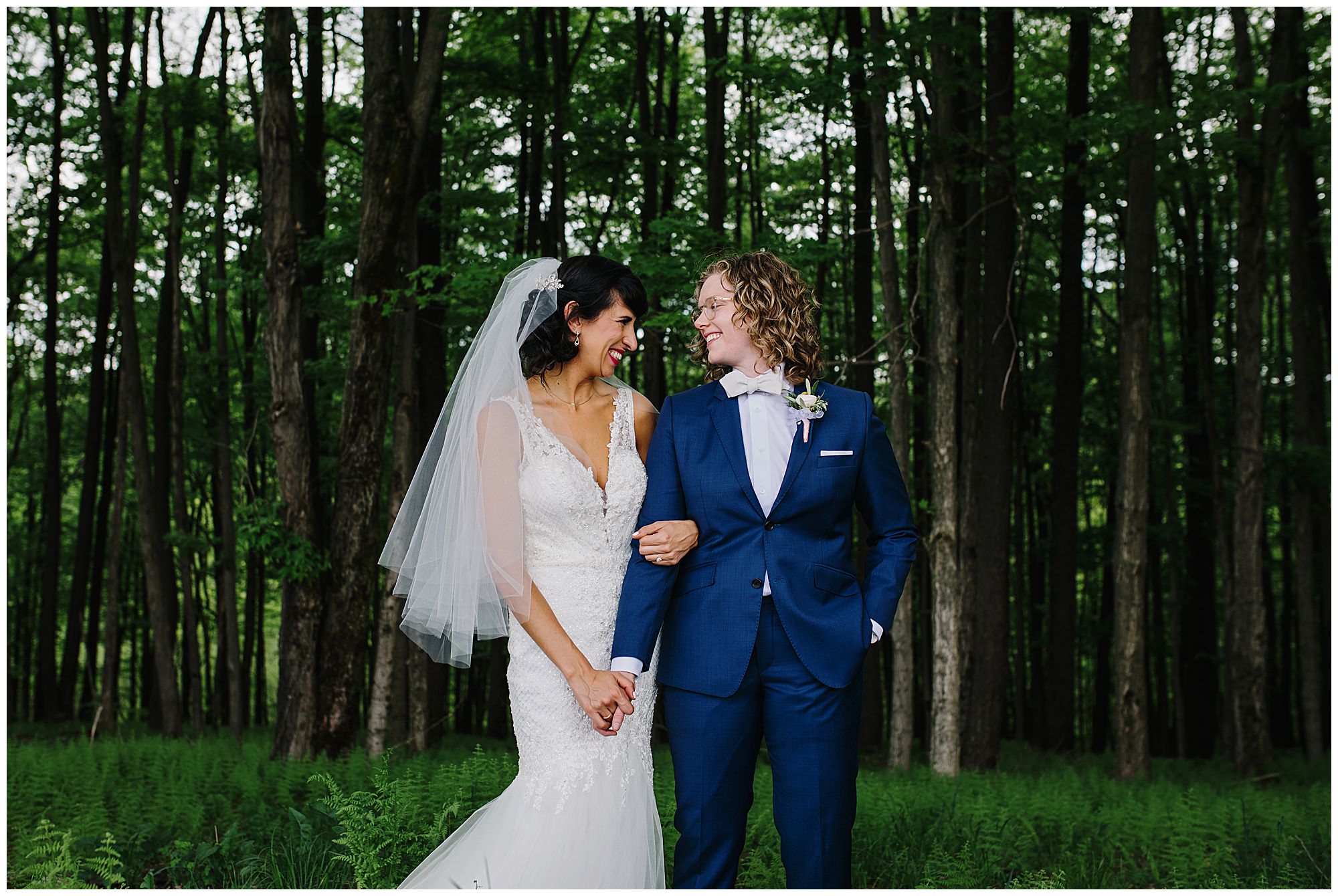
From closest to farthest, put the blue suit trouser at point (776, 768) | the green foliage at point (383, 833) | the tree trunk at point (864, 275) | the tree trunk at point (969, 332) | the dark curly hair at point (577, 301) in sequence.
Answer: the blue suit trouser at point (776, 768) → the dark curly hair at point (577, 301) → the green foliage at point (383, 833) → the tree trunk at point (969, 332) → the tree trunk at point (864, 275)

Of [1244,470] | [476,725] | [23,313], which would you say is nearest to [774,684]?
[1244,470]

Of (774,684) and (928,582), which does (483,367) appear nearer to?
(774,684)

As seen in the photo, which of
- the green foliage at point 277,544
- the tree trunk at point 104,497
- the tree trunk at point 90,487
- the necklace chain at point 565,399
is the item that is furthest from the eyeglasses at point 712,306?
the tree trunk at point 104,497

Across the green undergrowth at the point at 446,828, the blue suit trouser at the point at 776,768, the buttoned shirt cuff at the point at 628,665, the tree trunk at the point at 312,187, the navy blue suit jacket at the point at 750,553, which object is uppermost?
the tree trunk at the point at 312,187

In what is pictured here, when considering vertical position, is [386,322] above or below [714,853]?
above

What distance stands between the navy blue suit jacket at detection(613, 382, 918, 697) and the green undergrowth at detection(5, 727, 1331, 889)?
6.15 feet

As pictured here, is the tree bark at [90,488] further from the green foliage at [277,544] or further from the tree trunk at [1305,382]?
the tree trunk at [1305,382]

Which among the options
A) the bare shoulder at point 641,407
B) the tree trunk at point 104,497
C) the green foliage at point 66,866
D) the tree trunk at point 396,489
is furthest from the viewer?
the tree trunk at point 104,497

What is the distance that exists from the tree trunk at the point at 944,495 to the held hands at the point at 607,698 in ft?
21.0

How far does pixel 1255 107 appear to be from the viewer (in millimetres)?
9953

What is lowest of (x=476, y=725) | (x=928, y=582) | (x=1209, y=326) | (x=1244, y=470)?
(x=476, y=725)

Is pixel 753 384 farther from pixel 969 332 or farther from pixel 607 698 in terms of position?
pixel 969 332

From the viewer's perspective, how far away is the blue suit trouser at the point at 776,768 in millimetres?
3230

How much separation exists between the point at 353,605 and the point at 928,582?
13.7m
